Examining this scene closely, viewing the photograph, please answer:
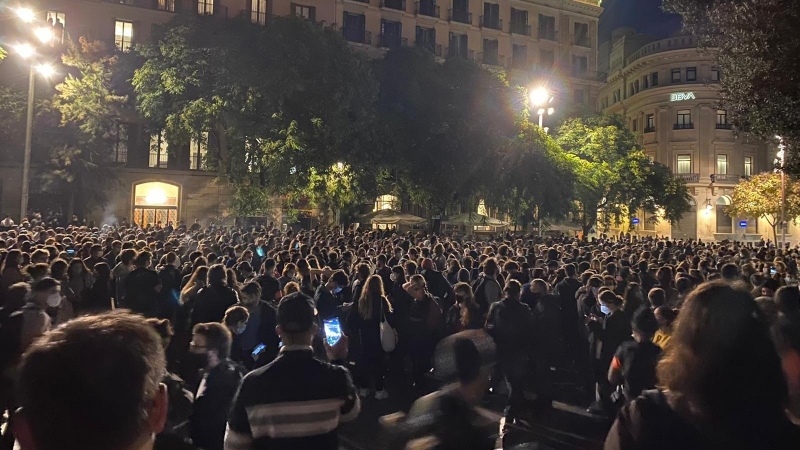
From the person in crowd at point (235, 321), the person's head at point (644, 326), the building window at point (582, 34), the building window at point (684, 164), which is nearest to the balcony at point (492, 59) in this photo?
the building window at point (582, 34)

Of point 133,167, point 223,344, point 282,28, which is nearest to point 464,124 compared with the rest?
point 282,28

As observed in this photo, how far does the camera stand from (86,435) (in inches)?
63.3

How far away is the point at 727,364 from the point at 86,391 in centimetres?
232

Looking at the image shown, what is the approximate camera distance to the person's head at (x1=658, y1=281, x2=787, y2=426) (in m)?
2.26

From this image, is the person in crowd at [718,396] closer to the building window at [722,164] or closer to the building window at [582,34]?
the building window at [722,164]

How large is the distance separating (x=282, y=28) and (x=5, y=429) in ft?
86.5

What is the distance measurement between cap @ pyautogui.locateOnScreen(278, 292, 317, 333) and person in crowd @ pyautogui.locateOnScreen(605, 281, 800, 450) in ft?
5.70

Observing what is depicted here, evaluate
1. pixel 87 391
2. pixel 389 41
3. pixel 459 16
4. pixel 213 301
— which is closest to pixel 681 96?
pixel 459 16

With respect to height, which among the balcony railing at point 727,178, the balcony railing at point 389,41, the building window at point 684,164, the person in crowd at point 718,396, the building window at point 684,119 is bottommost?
the person in crowd at point 718,396

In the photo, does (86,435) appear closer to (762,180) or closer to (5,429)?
(5,429)

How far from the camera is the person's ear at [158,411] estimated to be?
5.81ft

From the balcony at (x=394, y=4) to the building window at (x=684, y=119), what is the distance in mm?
28593

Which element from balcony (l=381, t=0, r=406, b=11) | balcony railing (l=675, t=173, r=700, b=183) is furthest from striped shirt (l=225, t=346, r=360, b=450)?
balcony railing (l=675, t=173, r=700, b=183)

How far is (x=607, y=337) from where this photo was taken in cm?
661
